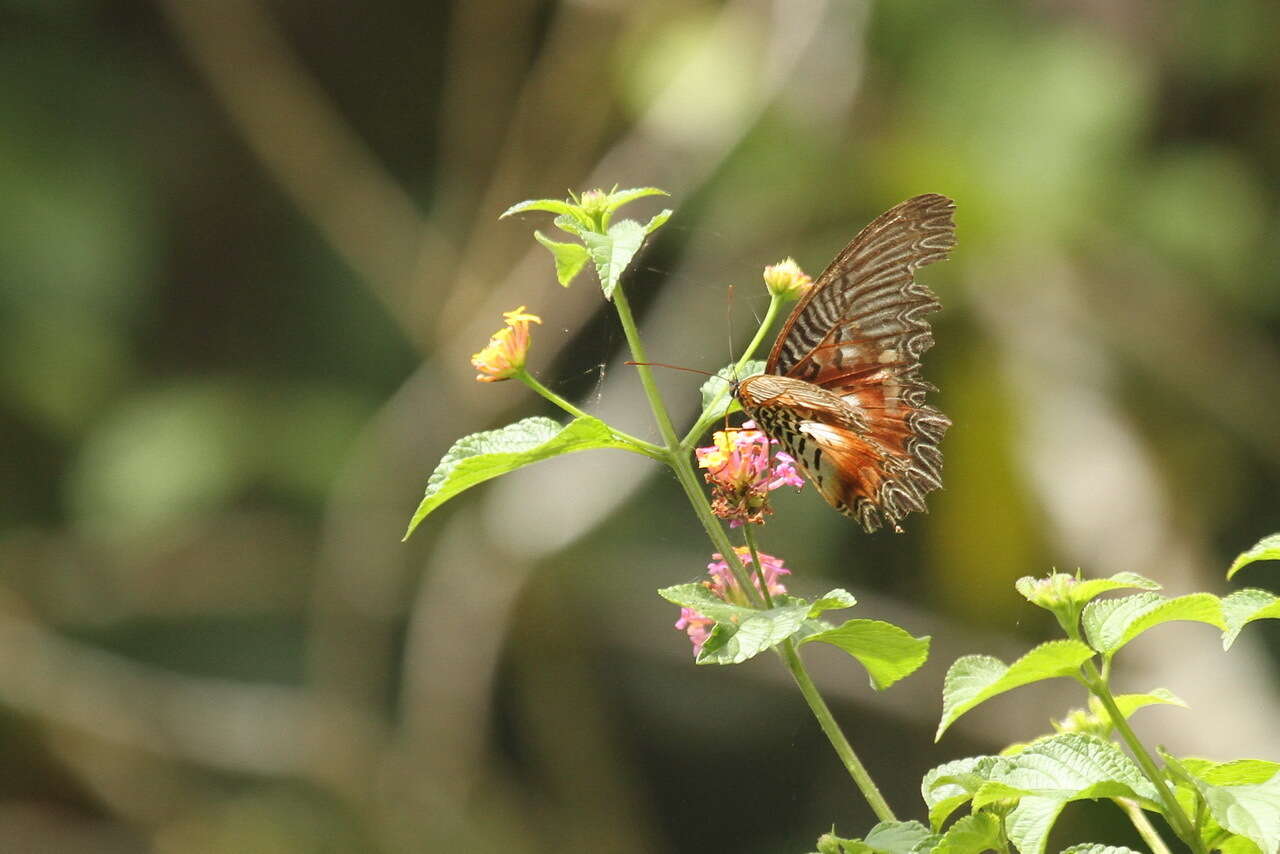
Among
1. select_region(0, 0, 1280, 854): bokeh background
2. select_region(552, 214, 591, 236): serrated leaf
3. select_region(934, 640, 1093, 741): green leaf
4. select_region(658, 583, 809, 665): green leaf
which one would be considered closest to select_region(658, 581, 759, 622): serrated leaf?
select_region(658, 583, 809, 665): green leaf

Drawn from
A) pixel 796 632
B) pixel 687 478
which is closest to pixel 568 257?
pixel 687 478

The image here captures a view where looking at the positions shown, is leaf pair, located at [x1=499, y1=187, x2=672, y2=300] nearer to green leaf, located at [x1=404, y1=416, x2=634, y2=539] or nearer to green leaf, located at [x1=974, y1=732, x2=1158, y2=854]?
green leaf, located at [x1=404, y1=416, x2=634, y2=539]

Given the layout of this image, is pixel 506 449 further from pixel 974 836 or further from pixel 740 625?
pixel 974 836

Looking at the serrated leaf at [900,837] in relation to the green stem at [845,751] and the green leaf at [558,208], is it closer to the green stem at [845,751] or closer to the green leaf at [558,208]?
the green stem at [845,751]

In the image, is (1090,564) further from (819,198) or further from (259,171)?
(259,171)

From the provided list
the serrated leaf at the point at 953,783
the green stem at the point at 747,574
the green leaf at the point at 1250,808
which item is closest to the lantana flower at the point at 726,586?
the green stem at the point at 747,574

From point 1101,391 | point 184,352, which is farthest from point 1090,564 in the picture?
point 184,352
